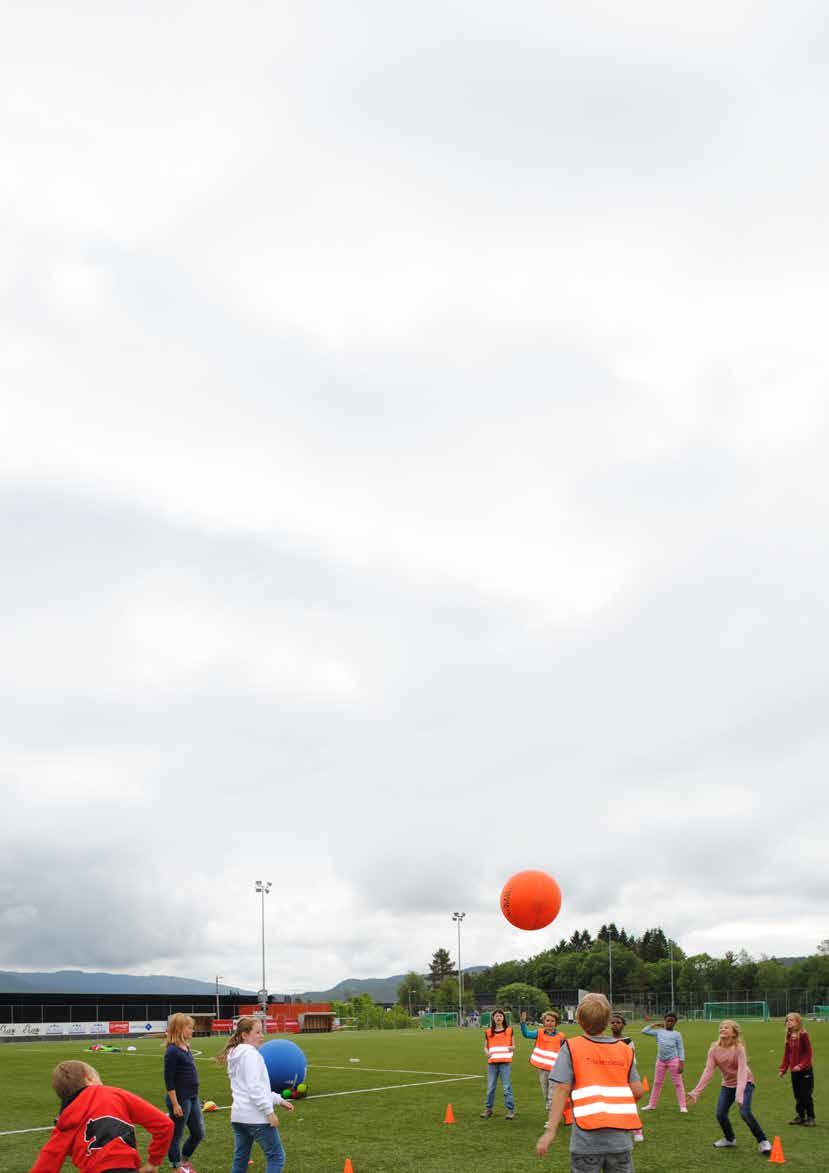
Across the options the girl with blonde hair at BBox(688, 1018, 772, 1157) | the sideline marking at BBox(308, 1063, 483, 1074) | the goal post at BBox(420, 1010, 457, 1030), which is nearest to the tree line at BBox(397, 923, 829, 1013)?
the goal post at BBox(420, 1010, 457, 1030)

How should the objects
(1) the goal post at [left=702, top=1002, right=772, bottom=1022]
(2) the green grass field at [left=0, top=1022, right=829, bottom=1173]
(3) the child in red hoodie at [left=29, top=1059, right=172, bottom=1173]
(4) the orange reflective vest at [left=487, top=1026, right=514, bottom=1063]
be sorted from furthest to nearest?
(1) the goal post at [left=702, top=1002, right=772, bottom=1022]
(4) the orange reflective vest at [left=487, top=1026, right=514, bottom=1063]
(2) the green grass field at [left=0, top=1022, right=829, bottom=1173]
(3) the child in red hoodie at [left=29, top=1059, right=172, bottom=1173]

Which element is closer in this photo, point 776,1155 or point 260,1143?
point 260,1143

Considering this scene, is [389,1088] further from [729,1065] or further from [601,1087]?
[601,1087]

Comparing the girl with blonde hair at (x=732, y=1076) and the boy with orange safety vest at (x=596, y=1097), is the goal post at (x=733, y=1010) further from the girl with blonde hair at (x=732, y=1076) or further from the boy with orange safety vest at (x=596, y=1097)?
the boy with orange safety vest at (x=596, y=1097)

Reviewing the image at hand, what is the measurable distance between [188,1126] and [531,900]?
945cm

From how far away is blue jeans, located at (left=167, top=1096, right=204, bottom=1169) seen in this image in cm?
1230

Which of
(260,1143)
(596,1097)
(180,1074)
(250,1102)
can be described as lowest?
(260,1143)

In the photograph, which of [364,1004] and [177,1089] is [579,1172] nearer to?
[177,1089]

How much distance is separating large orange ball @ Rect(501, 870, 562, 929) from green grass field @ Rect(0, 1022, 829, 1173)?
3419 mm

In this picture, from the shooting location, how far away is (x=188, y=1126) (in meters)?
12.5

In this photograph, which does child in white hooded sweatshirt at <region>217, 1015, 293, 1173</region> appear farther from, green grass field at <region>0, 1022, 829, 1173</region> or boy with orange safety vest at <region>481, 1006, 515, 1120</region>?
boy with orange safety vest at <region>481, 1006, 515, 1120</region>

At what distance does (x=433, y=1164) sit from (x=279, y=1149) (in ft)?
14.8

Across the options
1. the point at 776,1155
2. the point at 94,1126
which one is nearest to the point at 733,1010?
the point at 776,1155

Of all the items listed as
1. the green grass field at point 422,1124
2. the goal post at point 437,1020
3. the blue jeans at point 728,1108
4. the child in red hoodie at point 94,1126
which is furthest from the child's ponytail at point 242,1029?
the goal post at point 437,1020
